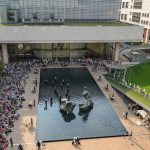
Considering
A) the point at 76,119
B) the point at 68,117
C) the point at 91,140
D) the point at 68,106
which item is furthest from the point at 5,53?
the point at 91,140

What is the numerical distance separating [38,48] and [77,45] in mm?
8147

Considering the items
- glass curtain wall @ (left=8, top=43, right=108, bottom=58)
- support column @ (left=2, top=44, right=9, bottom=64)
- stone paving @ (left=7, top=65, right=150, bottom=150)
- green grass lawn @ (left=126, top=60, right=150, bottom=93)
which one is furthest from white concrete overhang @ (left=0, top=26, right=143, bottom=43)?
stone paving @ (left=7, top=65, right=150, bottom=150)

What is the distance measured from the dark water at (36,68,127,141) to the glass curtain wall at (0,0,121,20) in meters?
23.1

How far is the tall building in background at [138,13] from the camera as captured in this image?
71.8m

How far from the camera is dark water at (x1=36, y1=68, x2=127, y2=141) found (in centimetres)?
2619

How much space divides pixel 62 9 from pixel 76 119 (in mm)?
34461

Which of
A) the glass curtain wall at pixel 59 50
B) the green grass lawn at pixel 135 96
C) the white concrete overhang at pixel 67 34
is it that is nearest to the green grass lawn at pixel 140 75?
the green grass lawn at pixel 135 96

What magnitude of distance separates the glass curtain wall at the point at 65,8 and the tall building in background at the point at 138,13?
1649cm

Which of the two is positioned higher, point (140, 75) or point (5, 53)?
point (5, 53)

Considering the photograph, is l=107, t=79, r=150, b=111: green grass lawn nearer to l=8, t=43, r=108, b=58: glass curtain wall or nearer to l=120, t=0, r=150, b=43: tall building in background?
l=8, t=43, r=108, b=58: glass curtain wall

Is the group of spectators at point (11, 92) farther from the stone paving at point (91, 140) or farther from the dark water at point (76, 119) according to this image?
the dark water at point (76, 119)

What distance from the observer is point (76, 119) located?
29156 millimetres

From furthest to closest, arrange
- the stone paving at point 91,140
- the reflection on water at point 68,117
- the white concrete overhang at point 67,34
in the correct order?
the white concrete overhang at point 67,34 → the reflection on water at point 68,117 → the stone paving at point 91,140

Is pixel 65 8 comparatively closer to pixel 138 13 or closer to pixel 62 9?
pixel 62 9
